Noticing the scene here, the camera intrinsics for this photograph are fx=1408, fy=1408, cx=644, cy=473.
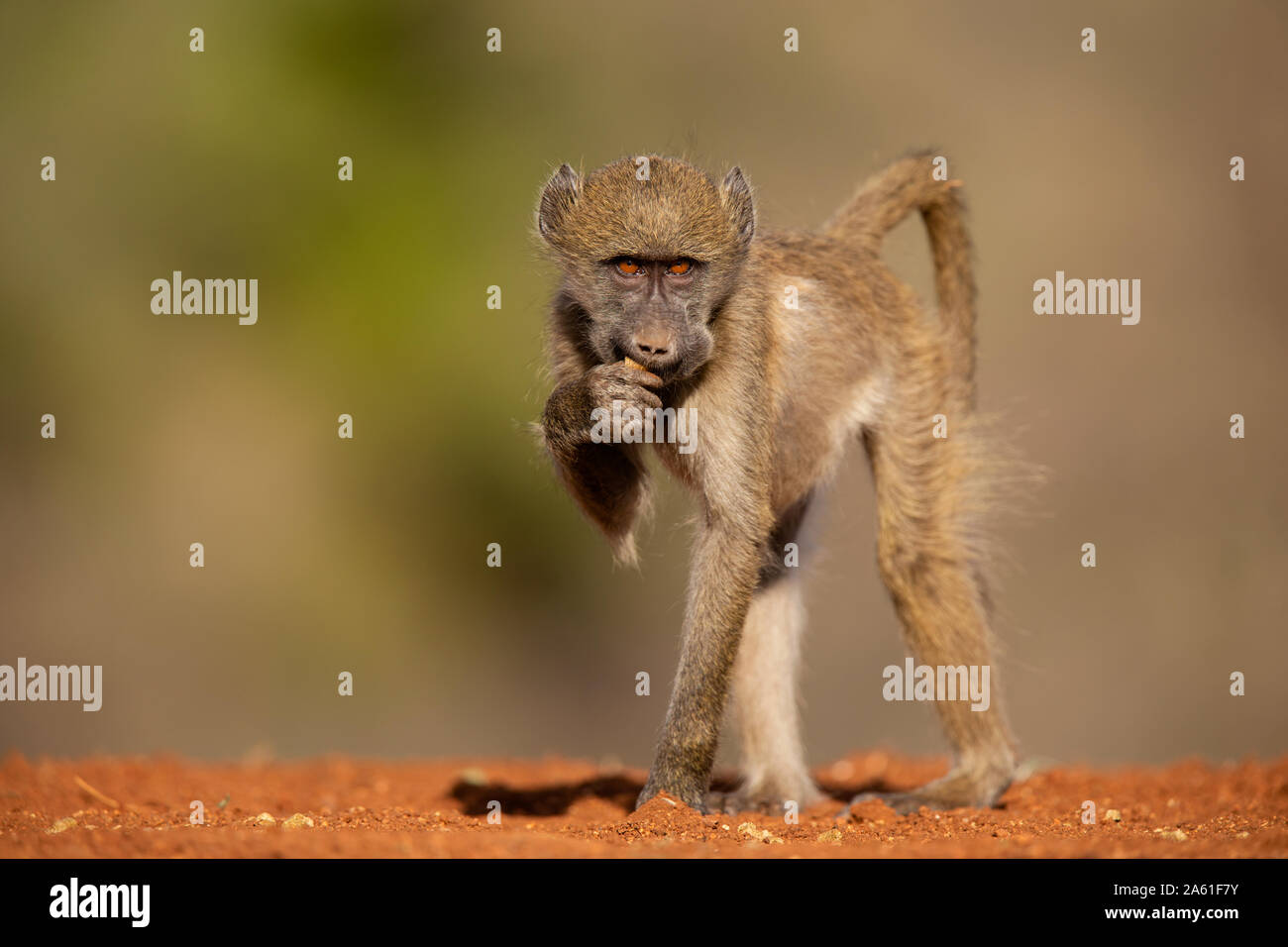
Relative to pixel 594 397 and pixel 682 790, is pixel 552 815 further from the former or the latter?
pixel 594 397

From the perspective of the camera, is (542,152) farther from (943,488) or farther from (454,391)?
(943,488)

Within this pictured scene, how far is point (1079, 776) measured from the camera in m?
7.52

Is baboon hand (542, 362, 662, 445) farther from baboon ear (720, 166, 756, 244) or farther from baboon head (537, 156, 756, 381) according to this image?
baboon ear (720, 166, 756, 244)

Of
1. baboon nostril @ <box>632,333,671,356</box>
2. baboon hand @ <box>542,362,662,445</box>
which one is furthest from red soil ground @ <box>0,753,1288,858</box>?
baboon nostril @ <box>632,333,671,356</box>

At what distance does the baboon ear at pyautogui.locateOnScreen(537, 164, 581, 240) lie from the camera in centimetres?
579

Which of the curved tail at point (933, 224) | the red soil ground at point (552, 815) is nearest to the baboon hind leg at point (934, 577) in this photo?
the red soil ground at point (552, 815)

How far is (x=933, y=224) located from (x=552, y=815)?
364 cm

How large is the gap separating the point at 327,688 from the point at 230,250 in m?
4.35

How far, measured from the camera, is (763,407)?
5773 mm

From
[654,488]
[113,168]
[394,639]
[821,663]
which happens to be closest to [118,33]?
[113,168]

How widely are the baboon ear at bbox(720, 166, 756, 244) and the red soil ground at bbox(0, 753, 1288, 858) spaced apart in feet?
7.62

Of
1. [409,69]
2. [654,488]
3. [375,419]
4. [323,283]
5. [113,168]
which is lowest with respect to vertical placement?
[654,488]

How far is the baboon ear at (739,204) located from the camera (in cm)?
577

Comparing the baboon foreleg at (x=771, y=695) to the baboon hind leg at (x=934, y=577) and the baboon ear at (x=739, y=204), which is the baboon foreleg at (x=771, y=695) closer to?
the baboon hind leg at (x=934, y=577)
